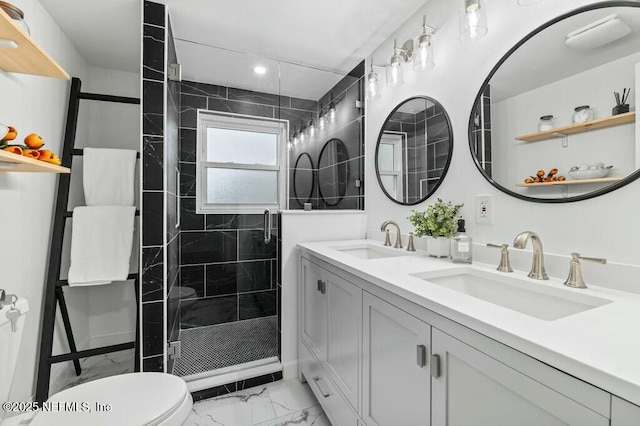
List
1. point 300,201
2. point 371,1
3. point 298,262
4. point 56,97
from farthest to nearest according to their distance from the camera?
point 300,201
point 298,262
point 56,97
point 371,1

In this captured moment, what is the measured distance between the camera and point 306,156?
2496 mm

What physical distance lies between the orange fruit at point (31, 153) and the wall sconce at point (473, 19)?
1932 mm

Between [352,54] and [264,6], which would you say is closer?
[264,6]

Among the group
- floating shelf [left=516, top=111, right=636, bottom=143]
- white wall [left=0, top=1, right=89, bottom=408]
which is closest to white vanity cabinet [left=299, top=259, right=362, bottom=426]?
floating shelf [left=516, top=111, right=636, bottom=143]

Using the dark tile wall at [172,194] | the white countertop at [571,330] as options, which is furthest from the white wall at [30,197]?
the white countertop at [571,330]

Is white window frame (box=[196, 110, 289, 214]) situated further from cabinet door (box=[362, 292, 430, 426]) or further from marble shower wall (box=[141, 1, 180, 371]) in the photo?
cabinet door (box=[362, 292, 430, 426])

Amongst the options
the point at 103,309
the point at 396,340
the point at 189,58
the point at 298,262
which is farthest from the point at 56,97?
the point at 396,340

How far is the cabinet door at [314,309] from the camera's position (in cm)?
162

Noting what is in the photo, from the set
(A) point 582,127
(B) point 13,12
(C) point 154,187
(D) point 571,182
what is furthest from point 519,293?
(B) point 13,12

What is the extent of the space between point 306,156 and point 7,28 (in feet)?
5.84

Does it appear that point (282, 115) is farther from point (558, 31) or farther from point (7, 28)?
point (558, 31)

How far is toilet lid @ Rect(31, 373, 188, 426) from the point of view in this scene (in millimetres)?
988

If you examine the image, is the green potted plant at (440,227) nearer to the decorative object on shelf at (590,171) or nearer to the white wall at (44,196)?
the decorative object on shelf at (590,171)

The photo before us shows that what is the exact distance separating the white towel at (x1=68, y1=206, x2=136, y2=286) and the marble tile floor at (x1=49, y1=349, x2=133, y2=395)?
0.76m
